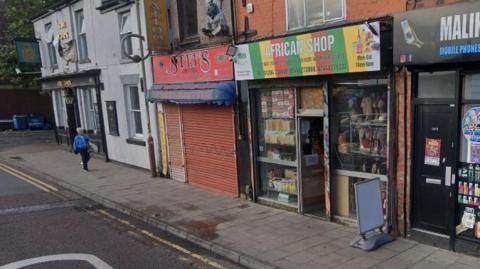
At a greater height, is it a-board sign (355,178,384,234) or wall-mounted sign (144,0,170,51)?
wall-mounted sign (144,0,170,51)

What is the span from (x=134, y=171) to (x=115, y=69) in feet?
12.1

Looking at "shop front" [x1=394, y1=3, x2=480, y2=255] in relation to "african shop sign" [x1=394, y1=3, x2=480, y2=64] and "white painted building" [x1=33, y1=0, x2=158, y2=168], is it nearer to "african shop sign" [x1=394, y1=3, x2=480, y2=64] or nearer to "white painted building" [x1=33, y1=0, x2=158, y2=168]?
"african shop sign" [x1=394, y1=3, x2=480, y2=64]

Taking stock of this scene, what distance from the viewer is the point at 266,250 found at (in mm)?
6887

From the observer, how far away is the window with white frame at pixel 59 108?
2104cm

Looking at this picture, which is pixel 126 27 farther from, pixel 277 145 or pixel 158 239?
pixel 158 239

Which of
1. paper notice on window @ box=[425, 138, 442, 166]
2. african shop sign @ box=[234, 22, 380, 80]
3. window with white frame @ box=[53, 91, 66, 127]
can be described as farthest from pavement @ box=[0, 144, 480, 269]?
window with white frame @ box=[53, 91, 66, 127]

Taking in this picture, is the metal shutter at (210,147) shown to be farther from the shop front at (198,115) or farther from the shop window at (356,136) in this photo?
the shop window at (356,136)

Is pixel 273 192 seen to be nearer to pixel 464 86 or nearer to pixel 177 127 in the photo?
pixel 177 127

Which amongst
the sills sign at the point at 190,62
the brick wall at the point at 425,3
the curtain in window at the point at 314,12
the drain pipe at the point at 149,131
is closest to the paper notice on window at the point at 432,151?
the brick wall at the point at 425,3

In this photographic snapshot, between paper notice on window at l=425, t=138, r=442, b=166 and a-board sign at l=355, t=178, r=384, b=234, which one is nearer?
paper notice on window at l=425, t=138, r=442, b=166

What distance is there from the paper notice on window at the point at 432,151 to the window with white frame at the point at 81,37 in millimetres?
14319

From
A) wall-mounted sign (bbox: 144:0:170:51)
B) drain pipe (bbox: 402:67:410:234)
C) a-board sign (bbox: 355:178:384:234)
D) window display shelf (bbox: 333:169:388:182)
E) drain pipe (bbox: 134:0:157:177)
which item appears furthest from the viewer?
drain pipe (bbox: 134:0:157:177)

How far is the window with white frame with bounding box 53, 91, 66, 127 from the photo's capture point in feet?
69.0

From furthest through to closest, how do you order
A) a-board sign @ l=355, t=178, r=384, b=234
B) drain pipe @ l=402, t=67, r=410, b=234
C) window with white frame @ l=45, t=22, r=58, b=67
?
1. window with white frame @ l=45, t=22, r=58, b=67
2. drain pipe @ l=402, t=67, r=410, b=234
3. a-board sign @ l=355, t=178, r=384, b=234
